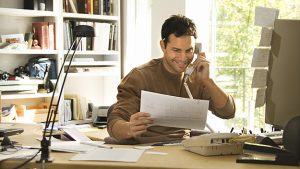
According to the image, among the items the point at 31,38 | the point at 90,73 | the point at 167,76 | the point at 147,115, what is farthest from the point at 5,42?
the point at 147,115

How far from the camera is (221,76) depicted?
398 centimetres

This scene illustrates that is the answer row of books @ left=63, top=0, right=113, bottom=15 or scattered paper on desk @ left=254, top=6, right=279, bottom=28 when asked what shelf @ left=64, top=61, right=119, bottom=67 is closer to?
row of books @ left=63, top=0, right=113, bottom=15

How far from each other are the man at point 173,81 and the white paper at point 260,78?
1.70 feet

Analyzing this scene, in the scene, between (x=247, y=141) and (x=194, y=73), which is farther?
(x=194, y=73)

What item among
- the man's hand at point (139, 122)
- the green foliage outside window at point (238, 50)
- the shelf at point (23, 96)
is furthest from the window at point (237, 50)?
the man's hand at point (139, 122)

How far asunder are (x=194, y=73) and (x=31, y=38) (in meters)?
2.01

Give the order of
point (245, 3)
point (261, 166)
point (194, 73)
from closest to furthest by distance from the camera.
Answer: point (261, 166) → point (194, 73) → point (245, 3)

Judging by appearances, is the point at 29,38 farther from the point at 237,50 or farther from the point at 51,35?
the point at 237,50

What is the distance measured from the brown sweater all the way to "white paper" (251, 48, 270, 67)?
0.59 m

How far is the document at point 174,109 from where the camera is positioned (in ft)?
6.87

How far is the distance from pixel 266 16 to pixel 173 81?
77 centimetres

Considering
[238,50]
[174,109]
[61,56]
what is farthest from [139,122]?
[61,56]

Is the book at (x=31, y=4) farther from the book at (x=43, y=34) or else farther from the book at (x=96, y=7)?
the book at (x=96, y=7)

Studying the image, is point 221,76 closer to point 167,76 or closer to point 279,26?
point 167,76
